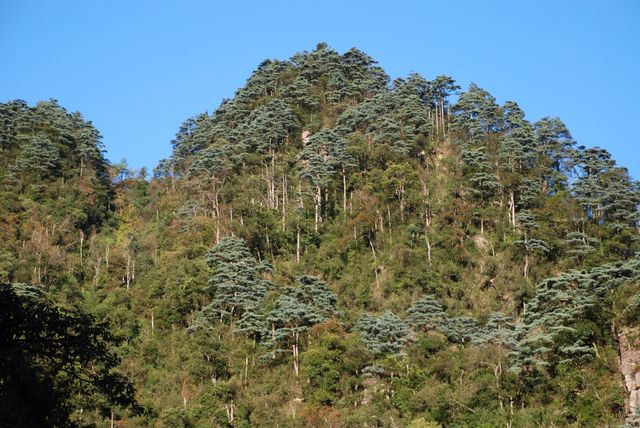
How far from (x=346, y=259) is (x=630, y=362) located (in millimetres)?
18553

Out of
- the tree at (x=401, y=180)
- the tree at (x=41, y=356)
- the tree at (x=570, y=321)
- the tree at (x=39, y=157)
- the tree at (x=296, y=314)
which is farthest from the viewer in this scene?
the tree at (x=39, y=157)

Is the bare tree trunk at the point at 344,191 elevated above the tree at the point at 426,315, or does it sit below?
above

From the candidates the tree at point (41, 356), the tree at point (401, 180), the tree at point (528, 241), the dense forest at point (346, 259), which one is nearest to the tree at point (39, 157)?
the dense forest at point (346, 259)

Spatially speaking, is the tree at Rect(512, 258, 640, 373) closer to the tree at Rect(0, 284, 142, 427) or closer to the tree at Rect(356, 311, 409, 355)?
the tree at Rect(356, 311, 409, 355)

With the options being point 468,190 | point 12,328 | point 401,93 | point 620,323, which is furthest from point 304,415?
point 401,93

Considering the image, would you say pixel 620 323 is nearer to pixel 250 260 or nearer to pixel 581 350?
pixel 581 350

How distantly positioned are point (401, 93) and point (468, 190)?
1365cm

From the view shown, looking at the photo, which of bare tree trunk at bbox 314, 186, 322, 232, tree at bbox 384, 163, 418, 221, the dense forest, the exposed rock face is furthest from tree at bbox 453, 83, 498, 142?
the exposed rock face

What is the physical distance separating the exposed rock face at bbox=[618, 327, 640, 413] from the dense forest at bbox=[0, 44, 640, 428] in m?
0.10

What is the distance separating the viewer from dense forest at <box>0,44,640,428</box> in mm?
32719

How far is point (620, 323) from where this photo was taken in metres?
32.3

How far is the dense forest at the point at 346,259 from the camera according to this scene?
32.7 meters

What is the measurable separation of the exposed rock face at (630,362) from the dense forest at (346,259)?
0.10 m

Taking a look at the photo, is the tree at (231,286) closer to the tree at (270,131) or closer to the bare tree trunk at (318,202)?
the bare tree trunk at (318,202)
